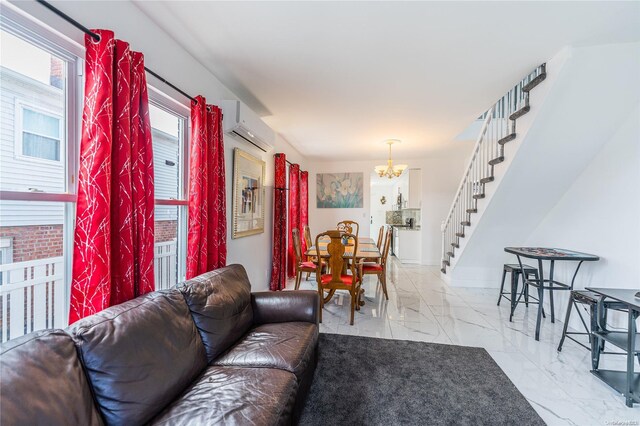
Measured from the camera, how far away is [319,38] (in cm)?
200

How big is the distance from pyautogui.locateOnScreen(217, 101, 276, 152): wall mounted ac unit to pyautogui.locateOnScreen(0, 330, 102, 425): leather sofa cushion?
83.3 inches

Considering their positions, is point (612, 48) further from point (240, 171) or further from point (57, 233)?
point (57, 233)

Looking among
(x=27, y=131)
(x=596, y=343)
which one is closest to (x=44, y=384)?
(x=27, y=131)

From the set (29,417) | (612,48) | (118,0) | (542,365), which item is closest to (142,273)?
(29,417)

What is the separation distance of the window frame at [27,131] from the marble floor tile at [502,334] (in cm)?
258

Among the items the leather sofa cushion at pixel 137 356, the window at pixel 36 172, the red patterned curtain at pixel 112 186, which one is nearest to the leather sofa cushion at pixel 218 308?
the leather sofa cushion at pixel 137 356

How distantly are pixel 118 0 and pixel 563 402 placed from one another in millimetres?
3842

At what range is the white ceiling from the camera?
172 centimetres

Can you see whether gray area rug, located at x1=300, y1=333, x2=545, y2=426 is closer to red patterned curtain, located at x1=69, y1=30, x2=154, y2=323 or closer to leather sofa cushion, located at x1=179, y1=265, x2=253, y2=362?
leather sofa cushion, located at x1=179, y1=265, x2=253, y2=362

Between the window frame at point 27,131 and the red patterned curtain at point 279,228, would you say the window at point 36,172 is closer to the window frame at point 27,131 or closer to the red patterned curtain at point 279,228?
the window frame at point 27,131

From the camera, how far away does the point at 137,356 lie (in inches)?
44.4

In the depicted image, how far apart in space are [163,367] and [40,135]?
127 centimetres

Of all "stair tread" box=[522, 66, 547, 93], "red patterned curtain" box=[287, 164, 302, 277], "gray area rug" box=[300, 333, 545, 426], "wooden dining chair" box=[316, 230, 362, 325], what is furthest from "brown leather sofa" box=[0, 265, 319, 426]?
"red patterned curtain" box=[287, 164, 302, 277]

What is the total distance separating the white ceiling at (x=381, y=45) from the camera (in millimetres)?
1724
